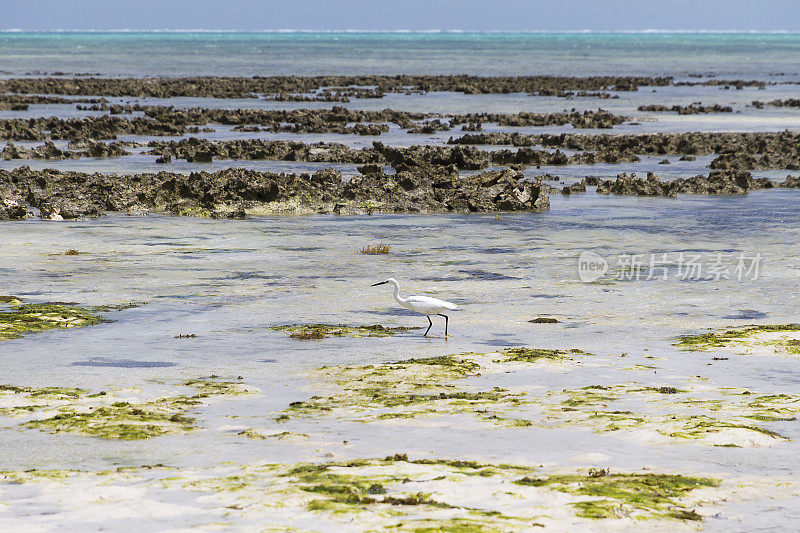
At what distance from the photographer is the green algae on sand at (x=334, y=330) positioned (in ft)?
41.5

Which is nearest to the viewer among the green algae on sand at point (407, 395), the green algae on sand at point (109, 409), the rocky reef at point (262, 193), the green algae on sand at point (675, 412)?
the green algae on sand at point (675, 412)

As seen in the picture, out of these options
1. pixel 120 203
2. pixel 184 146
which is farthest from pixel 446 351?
pixel 184 146

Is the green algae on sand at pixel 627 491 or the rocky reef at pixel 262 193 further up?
the green algae on sand at pixel 627 491

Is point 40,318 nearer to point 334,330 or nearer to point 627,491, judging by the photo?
point 334,330

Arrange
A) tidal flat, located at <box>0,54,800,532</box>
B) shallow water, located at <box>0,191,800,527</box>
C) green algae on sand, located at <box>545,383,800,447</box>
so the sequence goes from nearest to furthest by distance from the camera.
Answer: tidal flat, located at <box>0,54,800,532</box> → shallow water, located at <box>0,191,800,527</box> → green algae on sand, located at <box>545,383,800,447</box>

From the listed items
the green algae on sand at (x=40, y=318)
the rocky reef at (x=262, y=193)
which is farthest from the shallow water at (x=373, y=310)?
the rocky reef at (x=262, y=193)

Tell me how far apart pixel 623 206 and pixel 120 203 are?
12.3 metres

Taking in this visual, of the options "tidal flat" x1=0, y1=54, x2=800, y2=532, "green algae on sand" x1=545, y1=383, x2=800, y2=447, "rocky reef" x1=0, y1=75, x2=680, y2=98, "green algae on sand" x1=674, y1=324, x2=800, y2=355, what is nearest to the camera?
"tidal flat" x1=0, y1=54, x2=800, y2=532

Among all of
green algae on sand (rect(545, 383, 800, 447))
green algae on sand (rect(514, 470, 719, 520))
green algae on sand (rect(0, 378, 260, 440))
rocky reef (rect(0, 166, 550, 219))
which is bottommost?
rocky reef (rect(0, 166, 550, 219))

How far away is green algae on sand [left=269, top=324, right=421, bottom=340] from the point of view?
12.6 metres

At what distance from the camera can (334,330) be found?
13.0m

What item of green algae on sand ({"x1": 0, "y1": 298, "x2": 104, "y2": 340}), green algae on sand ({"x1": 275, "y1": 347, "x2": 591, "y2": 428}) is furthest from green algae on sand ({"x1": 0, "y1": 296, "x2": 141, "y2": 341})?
green algae on sand ({"x1": 275, "y1": 347, "x2": 591, "y2": 428})

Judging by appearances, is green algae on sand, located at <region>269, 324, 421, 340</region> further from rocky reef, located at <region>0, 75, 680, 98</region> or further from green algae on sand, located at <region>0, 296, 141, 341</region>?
rocky reef, located at <region>0, 75, 680, 98</region>

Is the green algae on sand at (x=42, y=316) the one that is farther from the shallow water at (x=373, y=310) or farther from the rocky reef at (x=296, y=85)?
the rocky reef at (x=296, y=85)
